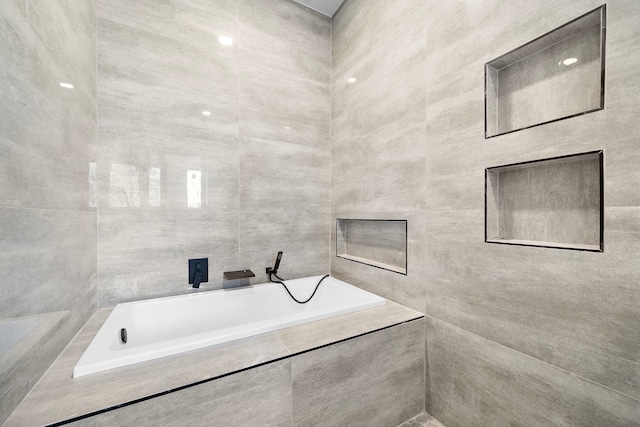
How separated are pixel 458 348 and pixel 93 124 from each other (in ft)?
7.37

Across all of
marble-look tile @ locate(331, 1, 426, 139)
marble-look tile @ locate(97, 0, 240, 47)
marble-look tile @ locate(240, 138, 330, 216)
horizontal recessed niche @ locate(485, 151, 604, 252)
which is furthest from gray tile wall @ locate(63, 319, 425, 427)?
marble-look tile @ locate(97, 0, 240, 47)

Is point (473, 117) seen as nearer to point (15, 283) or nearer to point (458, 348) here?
point (458, 348)

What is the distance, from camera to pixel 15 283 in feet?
2.41

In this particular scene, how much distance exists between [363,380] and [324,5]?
2.63m

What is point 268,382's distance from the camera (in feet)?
3.01

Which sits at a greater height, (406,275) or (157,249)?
(157,249)

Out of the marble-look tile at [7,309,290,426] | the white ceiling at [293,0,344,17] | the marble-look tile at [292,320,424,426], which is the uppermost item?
the white ceiling at [293,0,344,17]

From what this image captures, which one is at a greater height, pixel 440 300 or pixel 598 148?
pixel 598 148

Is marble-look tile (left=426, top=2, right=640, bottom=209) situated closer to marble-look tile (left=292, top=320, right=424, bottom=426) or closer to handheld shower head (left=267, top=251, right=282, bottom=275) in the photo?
marble-look tile (left=292, top=320, right=424, bottom=426)

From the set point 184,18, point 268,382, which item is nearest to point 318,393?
point 268,382

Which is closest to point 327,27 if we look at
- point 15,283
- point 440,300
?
point 440,300

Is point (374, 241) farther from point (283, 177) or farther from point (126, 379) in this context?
point (126, 379)

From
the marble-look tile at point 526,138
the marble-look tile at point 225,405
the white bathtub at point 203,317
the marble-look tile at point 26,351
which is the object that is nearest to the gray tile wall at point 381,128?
the marble-look tile at point 526,138

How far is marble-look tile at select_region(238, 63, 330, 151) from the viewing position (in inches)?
72.1
